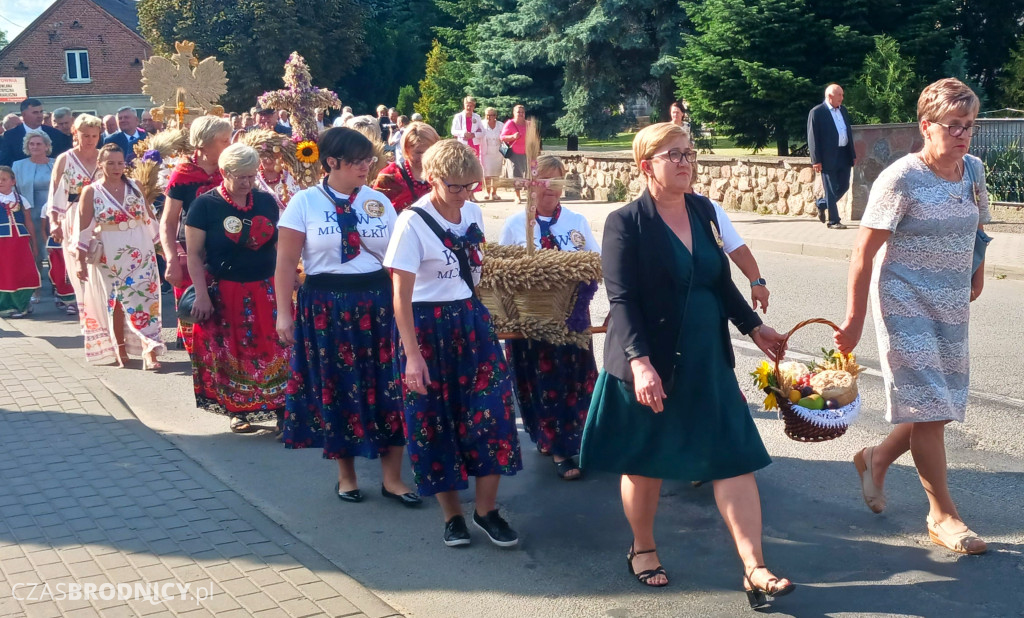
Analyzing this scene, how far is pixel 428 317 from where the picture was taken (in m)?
4.75

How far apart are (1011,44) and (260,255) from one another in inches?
797

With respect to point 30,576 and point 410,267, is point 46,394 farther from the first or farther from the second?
point 410,267

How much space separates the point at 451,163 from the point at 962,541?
257 centimetres

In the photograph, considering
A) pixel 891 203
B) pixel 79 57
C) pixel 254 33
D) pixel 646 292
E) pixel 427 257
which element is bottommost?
pixel 646 292

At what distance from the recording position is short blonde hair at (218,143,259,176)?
6.39 metres

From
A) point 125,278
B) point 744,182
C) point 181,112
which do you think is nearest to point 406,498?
point 125,278

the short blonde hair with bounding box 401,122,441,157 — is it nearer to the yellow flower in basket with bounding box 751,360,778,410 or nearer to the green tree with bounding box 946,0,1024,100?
the yellow flower in basket with bounding box 751,360,778,410

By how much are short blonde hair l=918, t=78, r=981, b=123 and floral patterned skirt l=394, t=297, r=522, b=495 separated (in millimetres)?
1991

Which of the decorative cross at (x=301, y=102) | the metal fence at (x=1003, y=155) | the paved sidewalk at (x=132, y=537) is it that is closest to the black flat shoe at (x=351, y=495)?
the paved sidewalk at (x=132, y=537)

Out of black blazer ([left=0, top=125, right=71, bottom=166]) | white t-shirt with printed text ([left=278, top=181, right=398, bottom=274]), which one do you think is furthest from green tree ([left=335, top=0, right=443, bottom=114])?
white t-shirt with printed text ([left=278, top=181, right=398, bottom=274])

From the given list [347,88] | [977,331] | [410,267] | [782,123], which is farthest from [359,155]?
[347,88]

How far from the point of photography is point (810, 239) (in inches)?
559

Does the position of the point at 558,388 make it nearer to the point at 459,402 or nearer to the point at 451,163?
the point at 459,402

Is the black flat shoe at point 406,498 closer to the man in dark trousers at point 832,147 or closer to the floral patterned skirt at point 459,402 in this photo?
the floral patterned skirt at point 459,402
